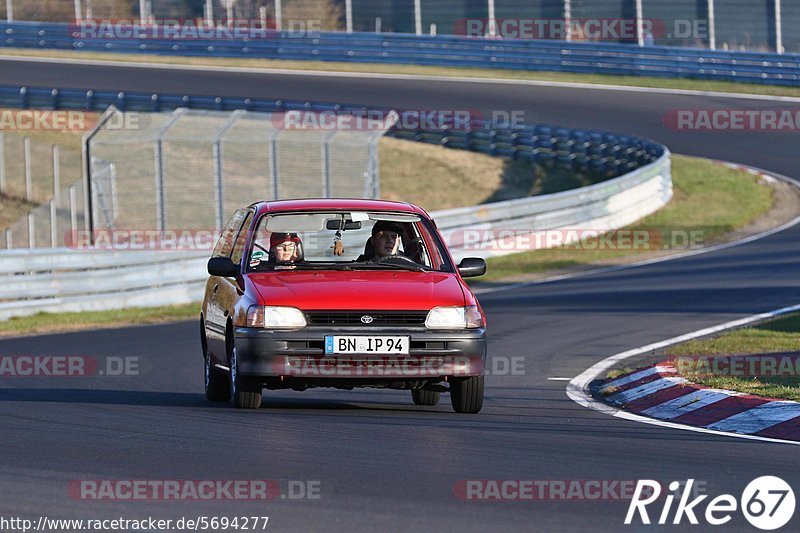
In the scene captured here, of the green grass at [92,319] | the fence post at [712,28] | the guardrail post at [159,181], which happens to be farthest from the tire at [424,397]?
the fence post at [712,28]

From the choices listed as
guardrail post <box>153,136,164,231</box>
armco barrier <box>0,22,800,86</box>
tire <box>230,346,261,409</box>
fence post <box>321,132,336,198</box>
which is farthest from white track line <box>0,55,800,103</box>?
tire <box>230,346,261,409</box>

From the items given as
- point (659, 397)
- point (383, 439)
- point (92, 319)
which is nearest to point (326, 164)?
point (92, 319)

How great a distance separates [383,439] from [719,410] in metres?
2.51

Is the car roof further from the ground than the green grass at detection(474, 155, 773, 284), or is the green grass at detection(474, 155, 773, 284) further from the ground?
the car roof

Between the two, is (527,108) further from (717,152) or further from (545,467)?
(545,467)

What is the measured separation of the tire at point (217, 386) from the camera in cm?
1110

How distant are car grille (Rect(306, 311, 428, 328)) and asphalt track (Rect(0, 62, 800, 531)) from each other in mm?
628

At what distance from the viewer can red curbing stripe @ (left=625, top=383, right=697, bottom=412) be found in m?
10.7

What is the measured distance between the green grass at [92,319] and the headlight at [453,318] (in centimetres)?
958

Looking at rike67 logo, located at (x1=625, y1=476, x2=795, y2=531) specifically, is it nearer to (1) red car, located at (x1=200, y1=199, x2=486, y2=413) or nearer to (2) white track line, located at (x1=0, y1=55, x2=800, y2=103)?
(1) red car, located at (x1=200, y1=199, x2=486, y2=413)

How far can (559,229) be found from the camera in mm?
26469

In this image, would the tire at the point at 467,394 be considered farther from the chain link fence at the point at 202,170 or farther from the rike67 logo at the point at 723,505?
the chain link fence at the point at 202,170

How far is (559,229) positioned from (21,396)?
52.4 feet

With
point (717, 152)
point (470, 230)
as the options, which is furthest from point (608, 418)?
point (717, 152)
